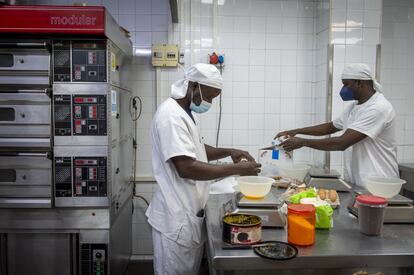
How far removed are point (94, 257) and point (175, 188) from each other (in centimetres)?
109

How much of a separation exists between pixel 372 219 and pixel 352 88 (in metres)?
1.37

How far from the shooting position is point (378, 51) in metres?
3.28

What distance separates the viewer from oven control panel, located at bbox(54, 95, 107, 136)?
8.16ft

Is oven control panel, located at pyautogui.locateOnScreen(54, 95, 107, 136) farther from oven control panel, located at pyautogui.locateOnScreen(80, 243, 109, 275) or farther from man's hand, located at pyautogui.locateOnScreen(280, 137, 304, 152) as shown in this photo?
man's hand, located at pyautogui.locateOnScreen(280, 137, 304, 152)

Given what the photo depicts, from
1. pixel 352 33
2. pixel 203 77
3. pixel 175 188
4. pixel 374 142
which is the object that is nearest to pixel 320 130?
pixel 374 142

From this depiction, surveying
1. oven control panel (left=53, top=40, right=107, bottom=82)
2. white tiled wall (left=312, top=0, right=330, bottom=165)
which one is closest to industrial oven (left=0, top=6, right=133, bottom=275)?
oven control panel (left=53, top=40, right=107, bottom=82)

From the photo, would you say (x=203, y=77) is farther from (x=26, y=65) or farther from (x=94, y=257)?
(x=94, y=257)

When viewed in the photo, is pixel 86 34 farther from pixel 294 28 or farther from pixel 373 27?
pixel 373 27

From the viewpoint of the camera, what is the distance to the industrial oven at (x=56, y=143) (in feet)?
8.09

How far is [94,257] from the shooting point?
2578 mm

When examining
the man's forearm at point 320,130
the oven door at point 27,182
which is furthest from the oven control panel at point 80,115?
the man's forearm at point 320,130

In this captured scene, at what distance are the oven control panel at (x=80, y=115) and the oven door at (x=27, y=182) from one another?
0.88 ft

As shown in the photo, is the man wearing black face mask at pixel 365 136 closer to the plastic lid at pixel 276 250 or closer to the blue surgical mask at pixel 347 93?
the blue surgical mask at pixel 347 93

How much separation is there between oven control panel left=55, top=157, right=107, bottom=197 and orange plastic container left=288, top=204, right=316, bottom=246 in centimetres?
151
